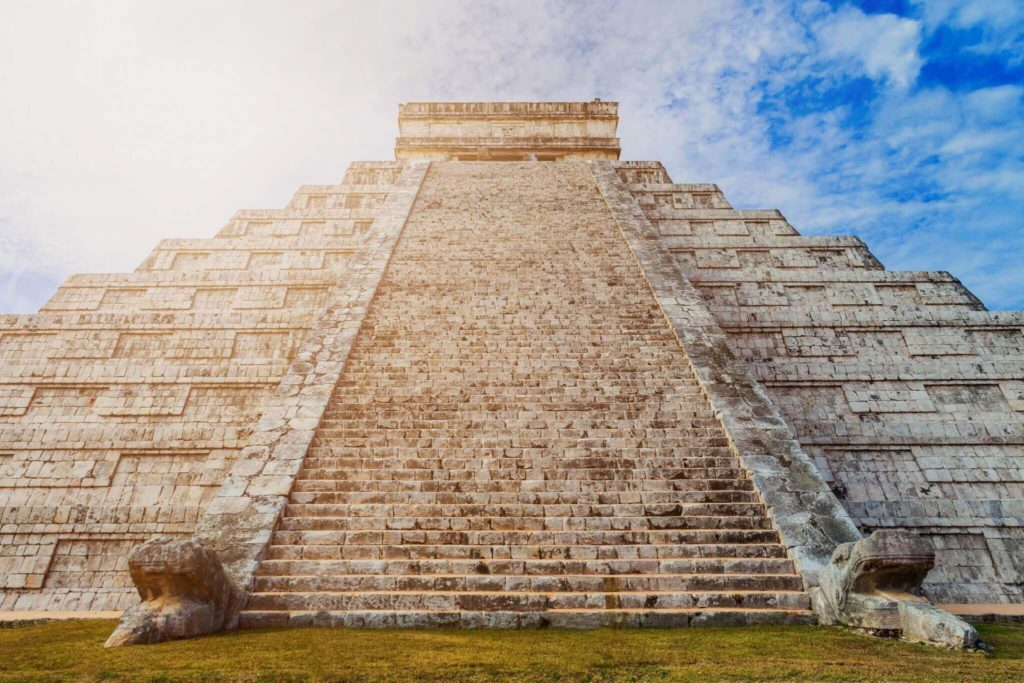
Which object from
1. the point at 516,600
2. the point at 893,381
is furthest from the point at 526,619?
the point at 893,381

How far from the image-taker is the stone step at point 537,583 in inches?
176

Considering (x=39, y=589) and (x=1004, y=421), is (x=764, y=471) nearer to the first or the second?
(x=1004, y=421)

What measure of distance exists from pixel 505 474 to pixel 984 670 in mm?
3787

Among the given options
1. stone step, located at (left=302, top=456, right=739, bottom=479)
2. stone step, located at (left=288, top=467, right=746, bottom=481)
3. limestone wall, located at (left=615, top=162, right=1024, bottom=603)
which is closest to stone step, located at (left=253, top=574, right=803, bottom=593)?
stone step, located at (left=288, top=467, right=746, bottom=481)

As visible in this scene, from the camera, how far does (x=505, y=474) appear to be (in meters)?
5.69

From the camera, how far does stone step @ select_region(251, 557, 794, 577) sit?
182 inches

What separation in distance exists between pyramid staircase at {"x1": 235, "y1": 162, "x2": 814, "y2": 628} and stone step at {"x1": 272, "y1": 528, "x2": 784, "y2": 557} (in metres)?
0.01

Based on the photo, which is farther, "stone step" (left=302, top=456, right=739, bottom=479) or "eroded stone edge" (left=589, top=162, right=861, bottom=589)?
"stone step" (left=302, top=456, right=739, bottom=479)

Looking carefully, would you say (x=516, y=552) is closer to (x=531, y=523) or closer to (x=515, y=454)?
(x=531, y=523)

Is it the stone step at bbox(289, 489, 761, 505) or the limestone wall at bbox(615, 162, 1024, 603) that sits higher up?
the limestone wall at bbox(615, 162, 1024, 603)

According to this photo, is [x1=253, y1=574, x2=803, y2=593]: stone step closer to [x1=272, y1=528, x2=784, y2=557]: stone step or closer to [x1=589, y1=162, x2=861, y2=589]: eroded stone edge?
[x1=272, y1=528, x2=784, y2=557]: stone step

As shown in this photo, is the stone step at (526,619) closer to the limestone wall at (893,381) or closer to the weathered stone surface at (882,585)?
the weathered stone surface at (882,585)

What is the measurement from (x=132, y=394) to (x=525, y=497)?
6.28m

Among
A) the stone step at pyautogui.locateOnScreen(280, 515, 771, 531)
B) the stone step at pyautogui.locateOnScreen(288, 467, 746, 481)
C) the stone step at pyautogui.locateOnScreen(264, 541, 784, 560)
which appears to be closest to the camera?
the stone step at pyautogui.locateOnScreen(264, 541, 784, 560)
